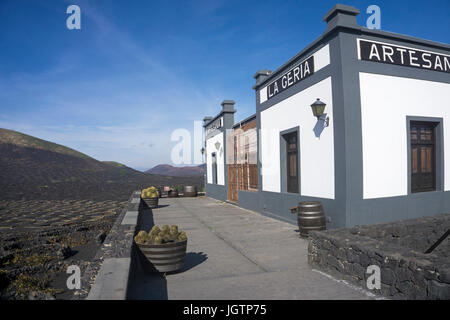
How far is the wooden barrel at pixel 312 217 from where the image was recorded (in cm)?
714

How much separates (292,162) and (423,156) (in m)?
3.42

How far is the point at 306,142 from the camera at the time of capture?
8.55 metres

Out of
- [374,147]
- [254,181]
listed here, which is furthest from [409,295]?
[254,181]

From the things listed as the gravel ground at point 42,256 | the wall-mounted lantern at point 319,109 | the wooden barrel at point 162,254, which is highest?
the wall-mounted lantern at point 319,109

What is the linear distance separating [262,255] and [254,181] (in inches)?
256

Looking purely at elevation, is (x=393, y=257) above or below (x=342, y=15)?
below

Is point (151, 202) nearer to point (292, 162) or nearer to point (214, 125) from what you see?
point (214, 125)

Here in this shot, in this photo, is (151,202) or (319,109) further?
(151,202)

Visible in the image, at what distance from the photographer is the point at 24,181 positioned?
1517 inches

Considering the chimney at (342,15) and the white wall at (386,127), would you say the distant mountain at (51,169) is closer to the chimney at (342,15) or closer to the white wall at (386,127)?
the white wall at (386,127)

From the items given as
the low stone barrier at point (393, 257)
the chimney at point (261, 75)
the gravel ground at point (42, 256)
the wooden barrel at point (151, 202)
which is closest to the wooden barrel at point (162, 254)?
the gravel ground at point (42, 256)

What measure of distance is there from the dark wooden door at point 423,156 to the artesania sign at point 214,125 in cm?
1014

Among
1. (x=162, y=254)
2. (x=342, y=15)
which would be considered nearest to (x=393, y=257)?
(x=162, y=254)
